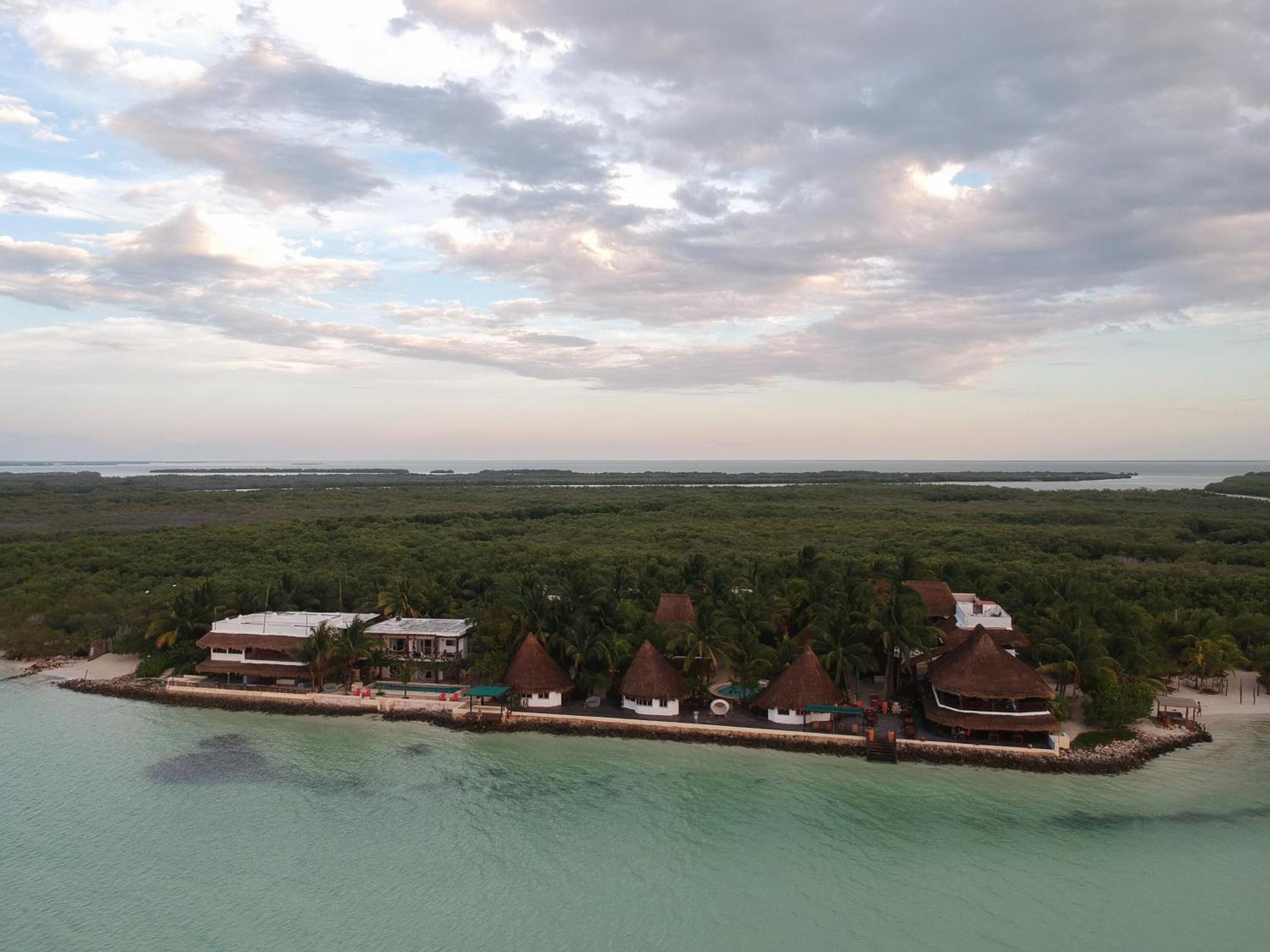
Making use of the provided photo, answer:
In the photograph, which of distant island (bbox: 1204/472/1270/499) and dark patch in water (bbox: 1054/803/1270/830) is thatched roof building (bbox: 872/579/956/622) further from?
distant island (bbox: 1204/472/1270/499)

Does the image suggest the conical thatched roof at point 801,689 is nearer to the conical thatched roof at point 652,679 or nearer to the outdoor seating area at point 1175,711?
the conical thatched roof at point 652,679

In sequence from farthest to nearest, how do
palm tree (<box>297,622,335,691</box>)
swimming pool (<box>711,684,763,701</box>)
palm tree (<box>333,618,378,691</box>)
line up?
palm tree (<box>333,618,378,691</box>), palm tree (<box>297,622,335,691</box>), swimming pool (<box>711,684,763,701</box>)

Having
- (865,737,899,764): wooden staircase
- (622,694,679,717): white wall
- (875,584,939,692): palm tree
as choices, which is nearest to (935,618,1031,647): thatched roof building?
(875,584,939,692): palm tree

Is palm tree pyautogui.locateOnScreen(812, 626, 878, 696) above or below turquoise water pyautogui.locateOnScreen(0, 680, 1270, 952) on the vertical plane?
above

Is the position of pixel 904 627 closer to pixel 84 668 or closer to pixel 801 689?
pixel 801 689

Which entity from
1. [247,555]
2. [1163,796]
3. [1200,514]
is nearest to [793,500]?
[1200,514]

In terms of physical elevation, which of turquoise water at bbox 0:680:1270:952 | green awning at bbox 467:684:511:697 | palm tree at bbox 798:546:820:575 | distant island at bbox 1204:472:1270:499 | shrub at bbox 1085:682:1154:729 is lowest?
turquoise water at bbox 0:680:1270:952

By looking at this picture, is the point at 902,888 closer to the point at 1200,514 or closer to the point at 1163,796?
the point at 1163,796
